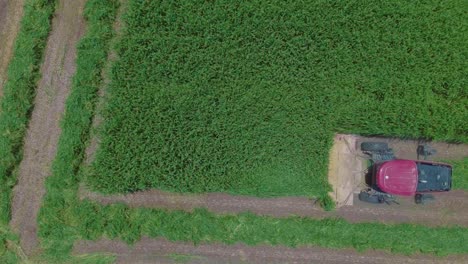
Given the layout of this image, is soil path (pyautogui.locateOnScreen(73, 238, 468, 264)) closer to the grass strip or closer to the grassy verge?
the grassy verge

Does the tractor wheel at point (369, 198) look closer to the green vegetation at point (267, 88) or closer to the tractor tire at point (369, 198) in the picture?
the tractor tire at point (369, 198)

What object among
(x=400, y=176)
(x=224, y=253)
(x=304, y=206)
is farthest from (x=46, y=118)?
(x=400, y=176)

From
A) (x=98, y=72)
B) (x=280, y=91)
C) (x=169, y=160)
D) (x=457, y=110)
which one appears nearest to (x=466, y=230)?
(x=457, y=110)

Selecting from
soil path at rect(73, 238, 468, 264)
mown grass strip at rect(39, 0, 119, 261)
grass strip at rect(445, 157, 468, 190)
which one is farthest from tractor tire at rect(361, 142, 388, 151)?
mown grass strip at rect(39, 0, 119, 261)

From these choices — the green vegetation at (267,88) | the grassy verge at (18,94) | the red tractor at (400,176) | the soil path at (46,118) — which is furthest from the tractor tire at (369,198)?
the grassy verge at (18,94)

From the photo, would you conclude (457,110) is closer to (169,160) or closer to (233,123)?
(233,123)

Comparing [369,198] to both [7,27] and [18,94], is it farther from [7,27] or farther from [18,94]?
[7,27]
